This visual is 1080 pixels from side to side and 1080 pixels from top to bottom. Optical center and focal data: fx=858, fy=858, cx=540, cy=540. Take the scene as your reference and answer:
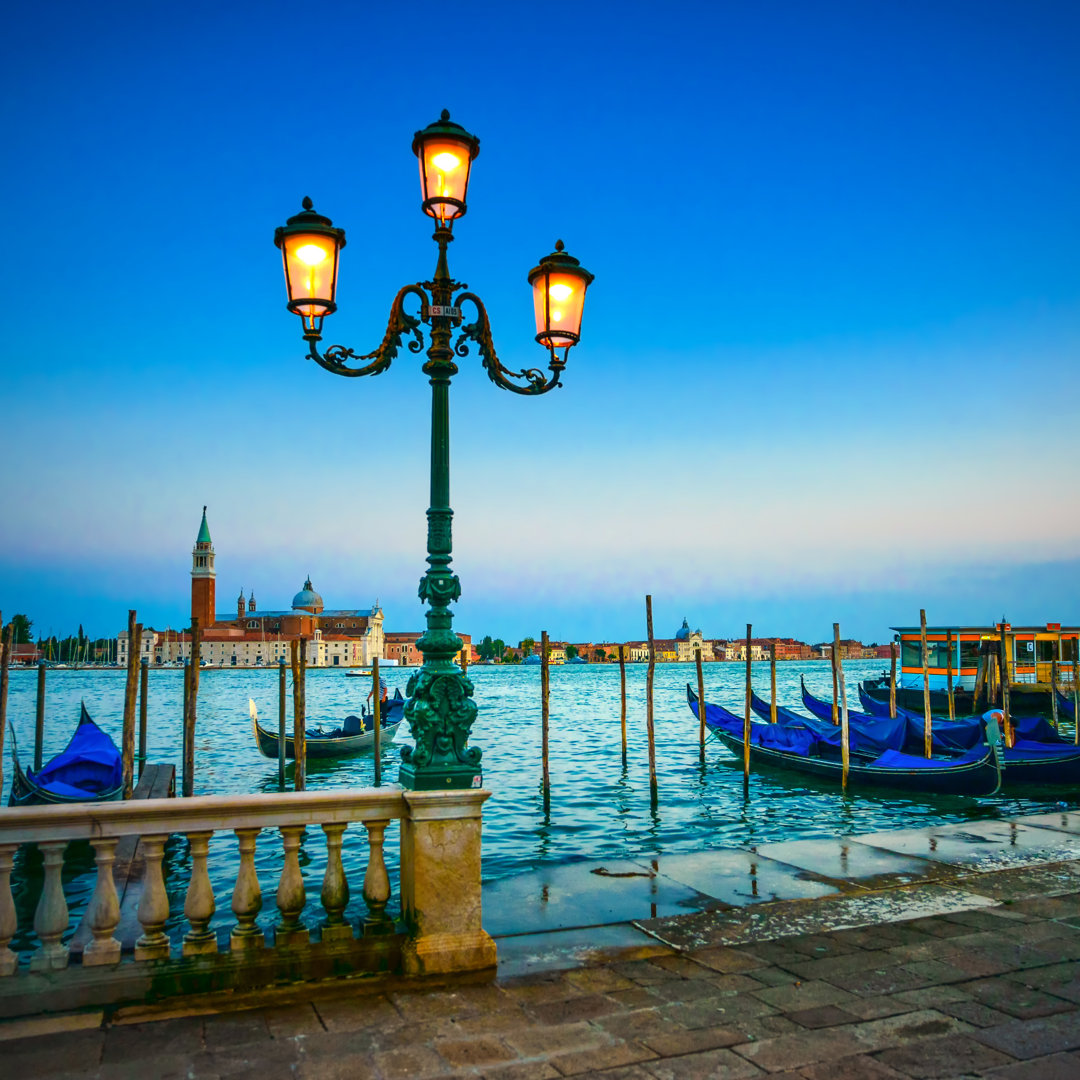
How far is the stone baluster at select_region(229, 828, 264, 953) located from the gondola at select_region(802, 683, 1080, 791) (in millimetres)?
13743

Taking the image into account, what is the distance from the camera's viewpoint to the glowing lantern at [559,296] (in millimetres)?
4777

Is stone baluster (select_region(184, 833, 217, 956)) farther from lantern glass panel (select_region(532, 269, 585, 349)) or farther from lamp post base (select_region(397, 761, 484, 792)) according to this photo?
lantern glass panel (select_region(532, 269, 585, 349))

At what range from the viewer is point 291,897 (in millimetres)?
3941

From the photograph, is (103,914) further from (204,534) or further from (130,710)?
(204,534)

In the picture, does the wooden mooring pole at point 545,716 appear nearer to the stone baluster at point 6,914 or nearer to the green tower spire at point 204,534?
the stone baluster at point 6,914

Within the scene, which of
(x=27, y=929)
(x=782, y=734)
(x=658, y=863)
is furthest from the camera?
(x=782, y=734)

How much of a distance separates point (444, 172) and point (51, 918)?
12.9ft

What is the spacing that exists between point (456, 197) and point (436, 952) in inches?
147

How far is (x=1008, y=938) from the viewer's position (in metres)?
4.48

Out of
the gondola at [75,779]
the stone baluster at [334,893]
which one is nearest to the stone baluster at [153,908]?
the stone baluster at [334,893]

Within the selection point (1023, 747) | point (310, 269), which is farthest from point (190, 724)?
point (1023, 747)

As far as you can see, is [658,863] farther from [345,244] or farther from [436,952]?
[345,244]

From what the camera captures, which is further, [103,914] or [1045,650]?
[1045,650]

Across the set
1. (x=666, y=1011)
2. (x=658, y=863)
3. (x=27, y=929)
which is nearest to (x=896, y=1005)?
(x=666, y=1011)
